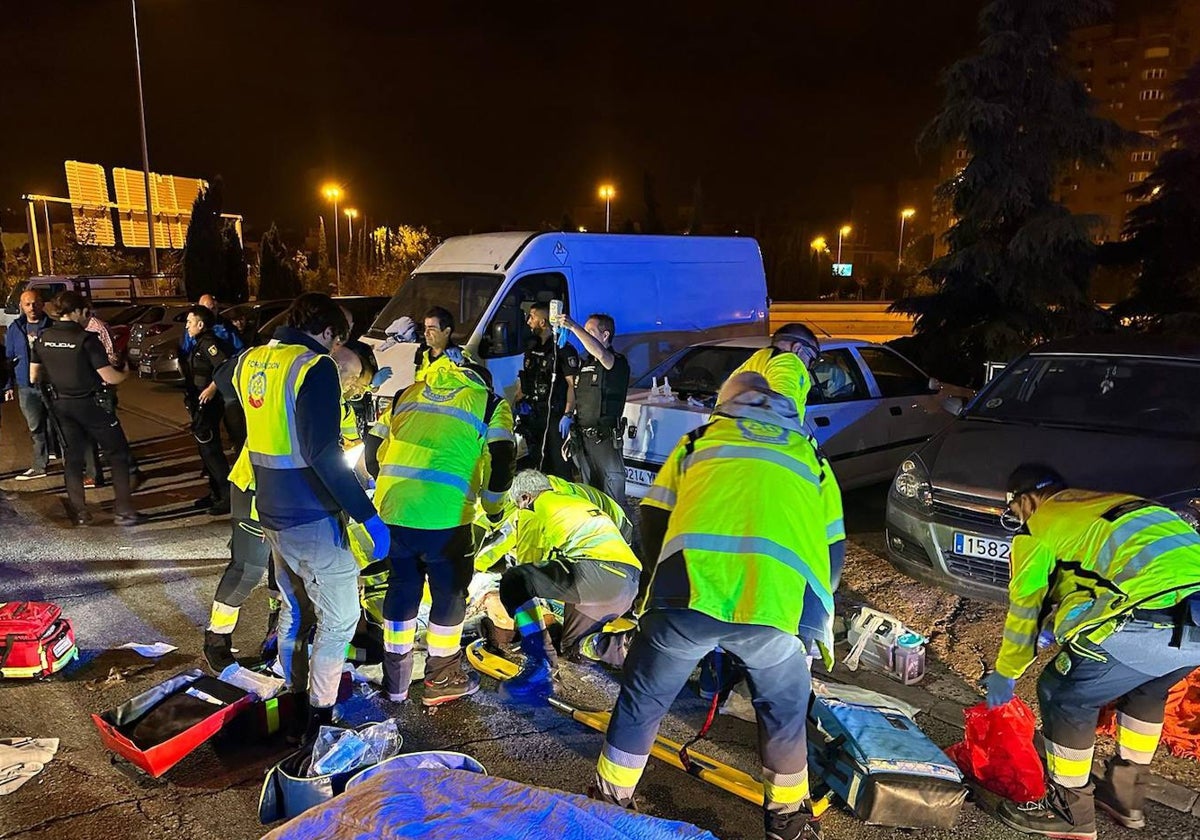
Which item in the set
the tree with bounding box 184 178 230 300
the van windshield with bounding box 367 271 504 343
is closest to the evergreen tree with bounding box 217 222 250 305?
the tree with bounding box 184 178 230 300

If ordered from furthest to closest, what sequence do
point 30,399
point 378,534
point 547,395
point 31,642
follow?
1. point 30,399
2. point 547,395
3. point 31,642
4. point 378,534

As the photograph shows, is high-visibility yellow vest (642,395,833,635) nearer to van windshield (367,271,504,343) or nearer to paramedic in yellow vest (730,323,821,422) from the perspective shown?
paramedic in yellow vest (730,323,821,422)

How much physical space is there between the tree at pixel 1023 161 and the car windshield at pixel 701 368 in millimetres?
6623

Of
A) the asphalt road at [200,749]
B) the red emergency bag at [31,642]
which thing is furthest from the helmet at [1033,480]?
the red emergency bag at [31,642]

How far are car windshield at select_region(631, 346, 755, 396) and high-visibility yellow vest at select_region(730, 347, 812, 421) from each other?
228 centimetres

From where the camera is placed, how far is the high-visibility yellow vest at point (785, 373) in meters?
4.05

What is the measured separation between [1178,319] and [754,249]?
5946 millimetres

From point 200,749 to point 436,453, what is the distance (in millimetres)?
1583

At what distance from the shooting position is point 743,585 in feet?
8.40

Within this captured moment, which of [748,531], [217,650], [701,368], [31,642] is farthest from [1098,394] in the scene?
[31,642]

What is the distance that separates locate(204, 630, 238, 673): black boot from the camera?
165 inches

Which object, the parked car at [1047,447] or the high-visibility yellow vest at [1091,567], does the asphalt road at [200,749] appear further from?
the high-visibility yellow vest at [1091,567]

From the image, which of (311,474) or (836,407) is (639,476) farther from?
(311,474)

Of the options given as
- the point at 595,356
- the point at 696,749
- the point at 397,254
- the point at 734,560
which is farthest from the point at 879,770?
the point at 397,254
